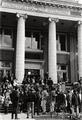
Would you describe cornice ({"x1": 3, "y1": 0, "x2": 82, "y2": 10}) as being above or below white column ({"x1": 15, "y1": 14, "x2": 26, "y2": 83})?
above

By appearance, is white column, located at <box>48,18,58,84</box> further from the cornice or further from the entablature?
the cornice

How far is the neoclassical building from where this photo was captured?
2398 centimetres

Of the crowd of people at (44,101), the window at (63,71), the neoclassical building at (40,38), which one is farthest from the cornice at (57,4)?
the crowd of people at (44,101)

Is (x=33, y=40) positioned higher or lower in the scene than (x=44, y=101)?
higher

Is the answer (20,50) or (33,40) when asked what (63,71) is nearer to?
(33,40)

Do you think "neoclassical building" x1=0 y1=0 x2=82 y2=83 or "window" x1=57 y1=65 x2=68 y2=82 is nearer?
"neoclassical building" x1=0 y1=0 x2=82 y2=83

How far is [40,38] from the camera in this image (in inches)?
1157

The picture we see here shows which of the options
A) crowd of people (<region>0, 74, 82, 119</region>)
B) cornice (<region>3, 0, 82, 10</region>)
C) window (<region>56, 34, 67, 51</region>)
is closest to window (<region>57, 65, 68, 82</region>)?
window (<region>56, 34, 67, 51</region>)

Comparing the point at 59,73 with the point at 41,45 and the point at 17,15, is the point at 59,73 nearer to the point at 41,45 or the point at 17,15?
the point at 41,45

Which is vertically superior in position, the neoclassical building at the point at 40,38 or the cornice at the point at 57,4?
the cornice at the point at 57,4

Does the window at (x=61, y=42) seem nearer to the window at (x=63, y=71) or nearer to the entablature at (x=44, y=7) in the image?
the window at (x=63, y=71)

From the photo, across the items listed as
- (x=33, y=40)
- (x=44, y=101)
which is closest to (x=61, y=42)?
(x=33, y=40)

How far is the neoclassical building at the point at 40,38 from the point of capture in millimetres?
23975

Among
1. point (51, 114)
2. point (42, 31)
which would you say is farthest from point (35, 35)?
point (51, 114)
